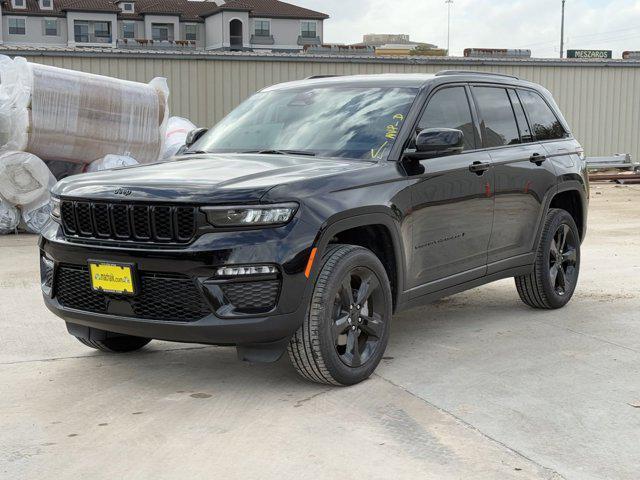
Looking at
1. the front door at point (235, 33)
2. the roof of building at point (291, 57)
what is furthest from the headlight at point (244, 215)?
the front door at point (235, 33)

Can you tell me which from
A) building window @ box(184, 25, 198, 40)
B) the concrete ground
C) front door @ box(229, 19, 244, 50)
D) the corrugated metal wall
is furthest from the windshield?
building window @ box(184, 25, 198, 40)

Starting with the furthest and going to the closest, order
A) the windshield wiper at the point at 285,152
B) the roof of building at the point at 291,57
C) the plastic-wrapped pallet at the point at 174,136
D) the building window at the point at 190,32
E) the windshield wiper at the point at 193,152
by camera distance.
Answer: the building window at the point at 190,32 < the roof of building at the point at 291,57 < the plastic-wrapped pallet at the point at 174,136 < the windshield wiper at the point at 193,152 < the windshield wiper at the point at 285,152

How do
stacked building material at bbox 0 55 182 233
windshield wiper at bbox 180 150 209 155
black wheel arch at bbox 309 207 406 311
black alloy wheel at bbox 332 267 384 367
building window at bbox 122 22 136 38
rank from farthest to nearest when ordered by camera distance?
building window at bbox 122 22 136 38 < stacked building material at bbox 0 55 182 233 < windshield wiper at bbox 180 150 209 155 < black alloy wheel at bbox 332 267 384 367 < black wheel arch at bbox 309 207 406 311

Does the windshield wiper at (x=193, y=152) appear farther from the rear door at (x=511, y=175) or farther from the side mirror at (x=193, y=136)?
the rear door at (x=511, y=175)

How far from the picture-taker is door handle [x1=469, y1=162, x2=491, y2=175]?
6.02m

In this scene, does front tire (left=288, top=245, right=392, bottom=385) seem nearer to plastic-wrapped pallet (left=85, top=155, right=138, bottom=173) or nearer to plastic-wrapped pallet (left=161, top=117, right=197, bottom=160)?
plastic-wrapped pallet (left=85, top=155, right=138, bottom=173)

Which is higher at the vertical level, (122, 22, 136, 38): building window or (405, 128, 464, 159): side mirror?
(122, 22, 136, 38): building window

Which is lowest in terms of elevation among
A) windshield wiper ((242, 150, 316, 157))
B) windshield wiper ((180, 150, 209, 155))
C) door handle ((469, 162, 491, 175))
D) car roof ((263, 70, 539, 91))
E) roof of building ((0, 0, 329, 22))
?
door handle ((469, 162, 491, 175))

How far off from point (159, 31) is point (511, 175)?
280 feet

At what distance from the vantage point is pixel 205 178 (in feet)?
15.6

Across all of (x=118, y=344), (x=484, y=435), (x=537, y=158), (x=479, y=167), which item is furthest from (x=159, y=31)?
(x=484, y=435)

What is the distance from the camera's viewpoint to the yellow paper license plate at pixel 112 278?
4633mm

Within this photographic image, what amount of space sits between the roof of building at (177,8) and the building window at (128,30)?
777 mm

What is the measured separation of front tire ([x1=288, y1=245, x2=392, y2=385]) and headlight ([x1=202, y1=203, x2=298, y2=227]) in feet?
1.48
